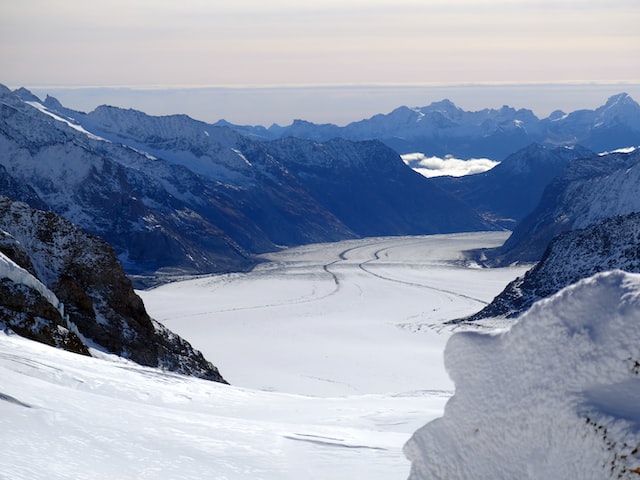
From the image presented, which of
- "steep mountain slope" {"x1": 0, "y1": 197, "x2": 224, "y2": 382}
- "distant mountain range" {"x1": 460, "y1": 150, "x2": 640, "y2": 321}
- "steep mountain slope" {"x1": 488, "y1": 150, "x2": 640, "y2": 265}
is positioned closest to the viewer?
"steep mountain slope" {"x1": 0, "y1": 197, "x2": 224, "y2": 382}

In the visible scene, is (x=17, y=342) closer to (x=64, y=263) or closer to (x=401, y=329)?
(x=64, y=263)

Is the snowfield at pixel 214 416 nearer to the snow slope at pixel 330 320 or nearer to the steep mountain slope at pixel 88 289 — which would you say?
the snow slope at pixel 330 320

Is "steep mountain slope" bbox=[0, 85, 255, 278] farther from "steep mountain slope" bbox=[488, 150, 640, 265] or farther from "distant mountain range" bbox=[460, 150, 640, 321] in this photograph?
"distant mountain range" bbox=[460, 150, 640, 321]

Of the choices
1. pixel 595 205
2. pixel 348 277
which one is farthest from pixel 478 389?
pixel 595 205

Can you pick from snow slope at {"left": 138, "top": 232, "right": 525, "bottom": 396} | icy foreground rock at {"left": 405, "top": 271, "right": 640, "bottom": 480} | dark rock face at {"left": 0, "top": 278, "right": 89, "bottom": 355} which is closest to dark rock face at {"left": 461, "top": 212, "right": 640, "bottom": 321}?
snow slope at {"left": 138, "top": 232, "right": 525, "bottom": 396}

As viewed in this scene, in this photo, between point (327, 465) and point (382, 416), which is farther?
point (382, 416)

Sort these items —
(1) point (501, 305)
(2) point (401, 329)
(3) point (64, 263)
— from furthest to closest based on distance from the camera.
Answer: (1) point (501, 305) → (2) point (401, 329) → (3) point (64, 263)
